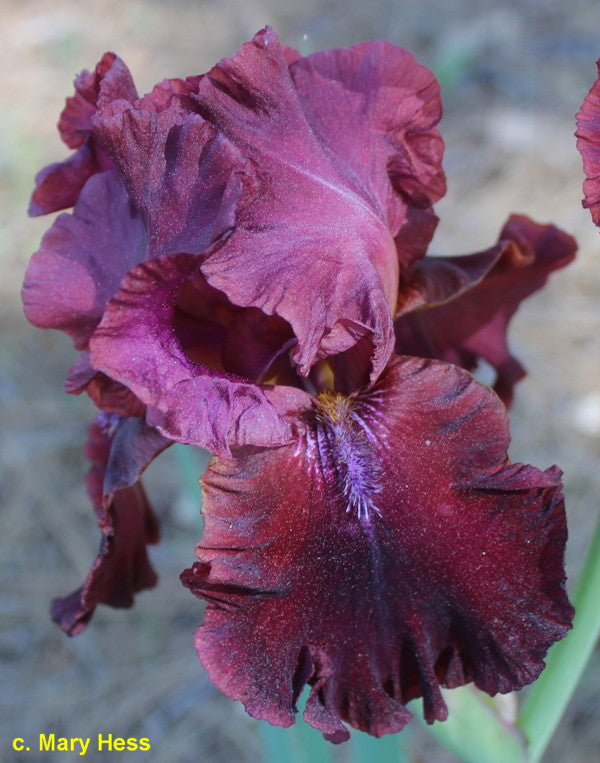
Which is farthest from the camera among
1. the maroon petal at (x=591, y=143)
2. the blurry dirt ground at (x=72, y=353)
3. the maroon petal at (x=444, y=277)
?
the blurry dirt ground at (x=72, y=353)

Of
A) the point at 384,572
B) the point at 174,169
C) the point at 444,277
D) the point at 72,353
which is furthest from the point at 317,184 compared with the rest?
the point at 72,353

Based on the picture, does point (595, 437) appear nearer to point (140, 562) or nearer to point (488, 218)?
point (488, 218)

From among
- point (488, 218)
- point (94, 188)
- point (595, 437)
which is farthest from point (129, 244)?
point (488, 218)

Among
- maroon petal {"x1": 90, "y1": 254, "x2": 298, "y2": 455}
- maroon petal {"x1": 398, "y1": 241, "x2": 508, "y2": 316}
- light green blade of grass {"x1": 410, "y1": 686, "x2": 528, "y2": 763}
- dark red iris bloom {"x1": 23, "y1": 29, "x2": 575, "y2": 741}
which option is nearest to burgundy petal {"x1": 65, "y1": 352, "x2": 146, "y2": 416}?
dark red iris bloom {"x1": 23, "y1": 29, "x2": 575, "y2": 741}

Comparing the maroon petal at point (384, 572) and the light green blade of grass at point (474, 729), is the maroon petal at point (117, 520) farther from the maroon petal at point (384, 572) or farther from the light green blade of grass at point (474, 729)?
the light green blade of grass at point (474, 729)

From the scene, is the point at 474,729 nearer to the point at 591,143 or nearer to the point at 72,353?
the point at 591,143

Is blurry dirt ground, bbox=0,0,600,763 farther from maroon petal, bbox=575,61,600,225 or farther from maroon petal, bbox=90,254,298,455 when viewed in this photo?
maroon petal, bbox=575,61,600,225

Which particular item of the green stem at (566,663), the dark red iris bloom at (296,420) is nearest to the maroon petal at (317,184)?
the dark red iris bloom at (296,420)
